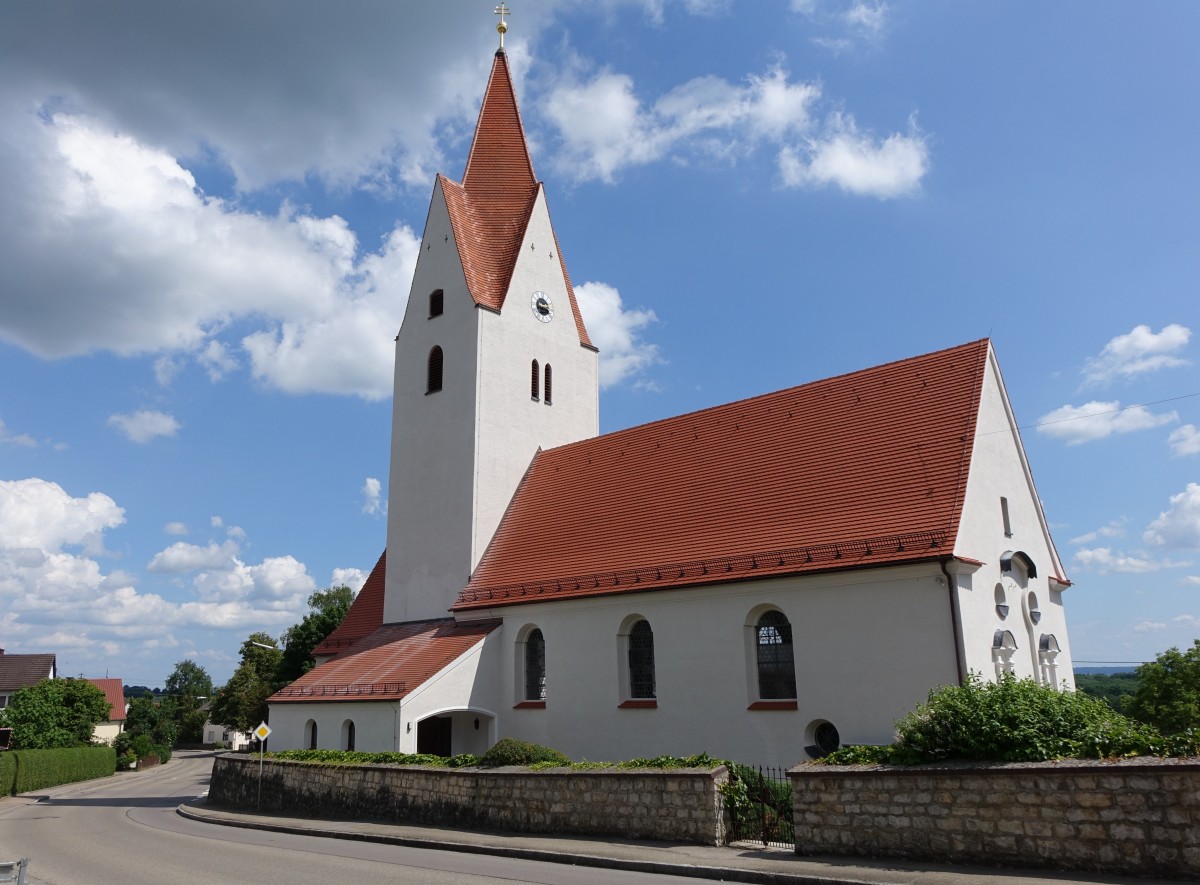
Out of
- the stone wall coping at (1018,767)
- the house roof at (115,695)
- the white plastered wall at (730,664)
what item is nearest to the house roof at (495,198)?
the white plastered wall at (730,664)

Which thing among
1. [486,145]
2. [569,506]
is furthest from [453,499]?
[486,145]

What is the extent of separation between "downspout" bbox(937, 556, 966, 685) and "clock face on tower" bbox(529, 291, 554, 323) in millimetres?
17952

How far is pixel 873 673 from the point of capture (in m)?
16.8

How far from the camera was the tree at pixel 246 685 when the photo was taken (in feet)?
211

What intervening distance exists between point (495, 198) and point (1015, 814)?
27339 millimetres

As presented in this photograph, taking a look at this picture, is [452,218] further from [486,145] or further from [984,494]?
[984,494]

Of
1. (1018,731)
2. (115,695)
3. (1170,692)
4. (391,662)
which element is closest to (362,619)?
(391,662)

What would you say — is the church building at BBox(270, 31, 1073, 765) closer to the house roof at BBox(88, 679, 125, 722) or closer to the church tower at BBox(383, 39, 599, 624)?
the church tower at BBox(383, 39, 599, 624)

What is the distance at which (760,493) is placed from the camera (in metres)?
21.1

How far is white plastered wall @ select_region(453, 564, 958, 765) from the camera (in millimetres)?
16531

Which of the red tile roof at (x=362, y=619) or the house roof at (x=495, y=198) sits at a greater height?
the house roof at (x=495, y=198)

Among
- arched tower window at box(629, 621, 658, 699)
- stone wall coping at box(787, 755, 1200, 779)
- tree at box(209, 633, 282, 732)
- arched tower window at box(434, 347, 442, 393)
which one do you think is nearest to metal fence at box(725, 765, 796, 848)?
stone wall coping at box(787, 755, 1200, 779)

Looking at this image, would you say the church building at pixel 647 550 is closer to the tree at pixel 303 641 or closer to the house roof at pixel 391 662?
the house roof at pixel 391 662

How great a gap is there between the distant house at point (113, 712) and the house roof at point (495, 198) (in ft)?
193
